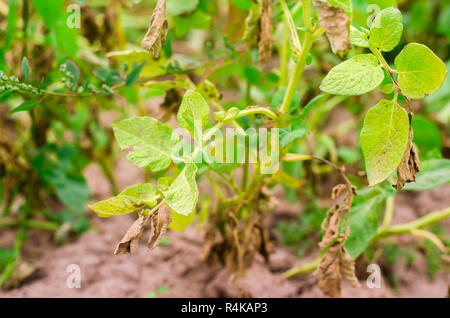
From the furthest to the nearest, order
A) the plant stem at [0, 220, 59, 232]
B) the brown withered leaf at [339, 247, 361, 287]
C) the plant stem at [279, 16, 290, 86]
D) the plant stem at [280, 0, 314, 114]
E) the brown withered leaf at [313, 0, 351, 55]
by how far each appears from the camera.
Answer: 1. the plant stem at [0, 220, 59, 232]
2. the plant stem at [279, 16, 290, 86]
3. the brown withered leaf at [339, 247, 361, 287]
4. the plant stem at [280, 0, 314, 114]
5. the brown withered leaf at [313, 0, 351, 55]

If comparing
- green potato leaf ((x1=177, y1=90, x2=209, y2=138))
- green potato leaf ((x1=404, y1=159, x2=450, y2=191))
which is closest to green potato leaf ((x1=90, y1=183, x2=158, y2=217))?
green potato leaf ((x1=177, y1=90, x2=209, y2=138))

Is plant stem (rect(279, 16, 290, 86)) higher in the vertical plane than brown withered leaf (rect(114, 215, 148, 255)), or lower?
higher

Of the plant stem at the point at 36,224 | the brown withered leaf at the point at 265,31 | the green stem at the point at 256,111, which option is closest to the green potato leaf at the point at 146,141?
the green stem at the point at 256,111

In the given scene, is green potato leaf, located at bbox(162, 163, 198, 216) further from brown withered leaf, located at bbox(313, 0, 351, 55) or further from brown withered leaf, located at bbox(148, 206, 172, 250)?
brown withered leaf, located at bbox(313, 0, 351, 55)

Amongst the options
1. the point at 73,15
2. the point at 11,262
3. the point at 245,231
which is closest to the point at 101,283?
the point at 11,262

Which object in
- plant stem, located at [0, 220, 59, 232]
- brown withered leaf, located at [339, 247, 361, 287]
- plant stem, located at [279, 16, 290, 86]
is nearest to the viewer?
brown withered leaf, located at [339, 247, 361, 287]

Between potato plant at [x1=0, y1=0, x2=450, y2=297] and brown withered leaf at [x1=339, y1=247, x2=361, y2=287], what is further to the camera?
brown withered leaf at [x1=339, y1=247, x2=361, y2=287]
